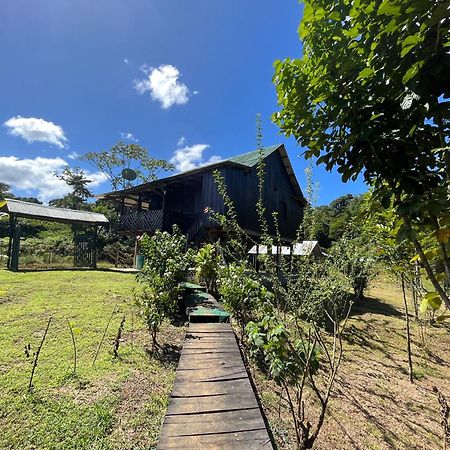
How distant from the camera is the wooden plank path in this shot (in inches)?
84.4

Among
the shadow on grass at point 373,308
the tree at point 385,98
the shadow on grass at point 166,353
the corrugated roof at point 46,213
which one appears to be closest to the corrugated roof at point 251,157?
the shadow on grass at point 373,308

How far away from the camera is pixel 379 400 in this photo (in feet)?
13.5

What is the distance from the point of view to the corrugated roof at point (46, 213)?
13352 millimetres

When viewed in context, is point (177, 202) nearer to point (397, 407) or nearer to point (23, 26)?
point (23, 26)

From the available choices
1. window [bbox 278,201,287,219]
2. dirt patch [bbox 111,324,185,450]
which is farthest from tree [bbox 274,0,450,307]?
window [bbox 278,201,287,219]

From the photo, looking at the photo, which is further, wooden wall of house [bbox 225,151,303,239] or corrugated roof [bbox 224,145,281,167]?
corrugated roof [bbox 224,145,281,167]

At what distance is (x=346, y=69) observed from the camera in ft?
4.74

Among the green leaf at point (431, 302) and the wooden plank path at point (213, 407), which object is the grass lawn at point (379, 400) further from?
the green leaf at point (431, 302)

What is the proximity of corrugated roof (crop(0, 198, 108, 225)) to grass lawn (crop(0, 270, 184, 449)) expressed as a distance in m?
9.07

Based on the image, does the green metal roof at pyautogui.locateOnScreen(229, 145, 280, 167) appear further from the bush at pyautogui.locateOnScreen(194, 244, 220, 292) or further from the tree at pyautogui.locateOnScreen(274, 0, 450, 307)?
the tree at pyautogui.locateOnScreen(274, 0, 450, 307)

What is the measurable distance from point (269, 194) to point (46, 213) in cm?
1187

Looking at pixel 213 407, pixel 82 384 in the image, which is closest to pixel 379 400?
pixel 213 407

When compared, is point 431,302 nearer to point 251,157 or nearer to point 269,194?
point 269,194

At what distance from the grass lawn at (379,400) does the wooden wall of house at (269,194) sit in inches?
260
